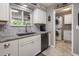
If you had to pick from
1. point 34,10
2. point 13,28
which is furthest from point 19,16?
point 34,10

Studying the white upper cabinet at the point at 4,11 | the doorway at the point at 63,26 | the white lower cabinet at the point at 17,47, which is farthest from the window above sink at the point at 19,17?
the doorway at the point at 63,26

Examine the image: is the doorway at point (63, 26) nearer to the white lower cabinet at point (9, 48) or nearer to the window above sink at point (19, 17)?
the window above sink at point (19, 17)

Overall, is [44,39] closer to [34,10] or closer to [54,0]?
[34,10]

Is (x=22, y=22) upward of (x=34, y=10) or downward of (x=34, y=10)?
downward

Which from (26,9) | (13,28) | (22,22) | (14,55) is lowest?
(14,55)

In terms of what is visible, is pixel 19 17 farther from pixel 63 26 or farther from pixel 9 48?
pixel 63 26

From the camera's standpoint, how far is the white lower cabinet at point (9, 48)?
1.13 metres

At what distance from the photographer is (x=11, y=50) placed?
1.25m

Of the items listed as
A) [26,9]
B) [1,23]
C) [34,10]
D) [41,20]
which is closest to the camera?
[1,23]

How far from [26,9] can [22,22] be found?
0.25m

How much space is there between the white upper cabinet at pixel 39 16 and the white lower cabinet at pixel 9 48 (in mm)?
647

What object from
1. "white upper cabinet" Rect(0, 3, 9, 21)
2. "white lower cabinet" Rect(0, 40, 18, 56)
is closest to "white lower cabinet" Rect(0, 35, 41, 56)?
"white lower cabinet" Rect(0, 40, 18, 56)

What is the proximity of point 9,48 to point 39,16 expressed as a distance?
98 cm

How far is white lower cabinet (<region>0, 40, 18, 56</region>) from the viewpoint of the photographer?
44.7 inches
